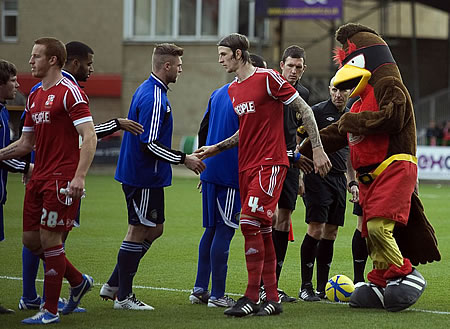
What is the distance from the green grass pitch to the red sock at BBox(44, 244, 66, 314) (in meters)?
0.21

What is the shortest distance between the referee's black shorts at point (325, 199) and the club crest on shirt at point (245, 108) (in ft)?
5.69

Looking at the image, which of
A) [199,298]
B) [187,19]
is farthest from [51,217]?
[187,19]

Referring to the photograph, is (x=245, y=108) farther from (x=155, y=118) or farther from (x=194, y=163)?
(x=155, y=118)

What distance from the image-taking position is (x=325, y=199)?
8.79 meters

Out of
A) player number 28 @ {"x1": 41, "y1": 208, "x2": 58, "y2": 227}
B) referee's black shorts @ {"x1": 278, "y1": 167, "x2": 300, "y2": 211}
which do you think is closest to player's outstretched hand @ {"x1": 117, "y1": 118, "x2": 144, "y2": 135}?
player number 28 @ {"x1": 41, "y1": 208, "x2": 58, "y2": 227}

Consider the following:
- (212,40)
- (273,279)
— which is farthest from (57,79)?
(212,40)

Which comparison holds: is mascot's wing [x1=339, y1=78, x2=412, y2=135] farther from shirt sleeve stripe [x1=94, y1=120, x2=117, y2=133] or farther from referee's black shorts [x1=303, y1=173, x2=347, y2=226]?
shirt sleeve stripe [x1=94, y1=120, x2=117, y2=133]

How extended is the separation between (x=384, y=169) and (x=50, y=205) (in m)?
2.93

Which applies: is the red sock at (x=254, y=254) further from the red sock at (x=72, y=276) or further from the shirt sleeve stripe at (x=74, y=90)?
the shirt sleeve stripe at (x=74, y=90)

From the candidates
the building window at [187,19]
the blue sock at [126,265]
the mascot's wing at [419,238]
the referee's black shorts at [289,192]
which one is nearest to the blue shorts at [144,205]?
the blue sock at [126,265]

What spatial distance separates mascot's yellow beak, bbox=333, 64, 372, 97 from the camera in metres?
7.69

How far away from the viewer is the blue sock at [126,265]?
766 cm

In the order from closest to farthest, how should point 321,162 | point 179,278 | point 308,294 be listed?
1. point 321,162
2. point 308,294
3. point 179,278

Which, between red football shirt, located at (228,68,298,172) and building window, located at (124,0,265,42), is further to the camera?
building window, located at (124,0,265,42)
